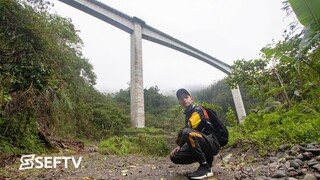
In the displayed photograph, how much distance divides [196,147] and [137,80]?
13.9 meters

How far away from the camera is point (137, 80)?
1593cm

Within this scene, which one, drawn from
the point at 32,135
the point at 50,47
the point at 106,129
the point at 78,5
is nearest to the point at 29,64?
the point at 50,47

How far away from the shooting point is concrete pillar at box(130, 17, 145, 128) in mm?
15103

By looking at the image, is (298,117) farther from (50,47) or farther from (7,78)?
(50,47)

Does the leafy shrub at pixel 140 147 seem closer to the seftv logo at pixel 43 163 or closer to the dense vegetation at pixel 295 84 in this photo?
the seftv logo at pixel 43 163

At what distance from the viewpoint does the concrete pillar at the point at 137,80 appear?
15103 mm

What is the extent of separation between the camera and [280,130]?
3.84 meters

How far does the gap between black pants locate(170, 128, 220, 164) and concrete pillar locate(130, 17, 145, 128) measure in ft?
41.2

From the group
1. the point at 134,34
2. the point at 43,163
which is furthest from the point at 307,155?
the point at 134,34

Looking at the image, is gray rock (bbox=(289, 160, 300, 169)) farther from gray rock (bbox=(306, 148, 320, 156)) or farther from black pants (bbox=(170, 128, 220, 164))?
black pants (bbox=(170, 128, 220, 164))

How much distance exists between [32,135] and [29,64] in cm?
240

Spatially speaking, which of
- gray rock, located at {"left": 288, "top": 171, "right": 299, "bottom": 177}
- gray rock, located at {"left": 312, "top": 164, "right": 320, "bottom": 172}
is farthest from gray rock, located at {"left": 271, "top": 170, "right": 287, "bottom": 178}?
gray rock, located at {"left": 312, "top": 164, "right": 320, "bottom": 172}

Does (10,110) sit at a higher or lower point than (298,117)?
higher

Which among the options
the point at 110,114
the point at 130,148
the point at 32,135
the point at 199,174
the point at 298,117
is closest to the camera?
the point at 199,174
